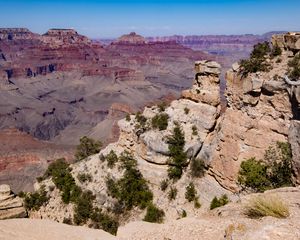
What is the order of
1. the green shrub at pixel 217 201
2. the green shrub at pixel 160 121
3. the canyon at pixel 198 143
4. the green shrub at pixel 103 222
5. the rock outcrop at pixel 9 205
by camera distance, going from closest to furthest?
the green shrub at pixel 217 201 < the canyon at pixel 198 143 < the rock outcrop at pixel 9 205 < the green shrub at pixel 103 222 < the green shrub at pixel 160 121

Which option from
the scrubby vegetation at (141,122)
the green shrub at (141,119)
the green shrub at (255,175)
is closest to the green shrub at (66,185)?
the scrubby vegetation at (141,122)

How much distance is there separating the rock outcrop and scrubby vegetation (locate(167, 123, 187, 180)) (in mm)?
12526

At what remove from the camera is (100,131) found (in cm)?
13588

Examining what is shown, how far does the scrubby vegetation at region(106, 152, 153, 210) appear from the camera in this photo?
32.0 metres

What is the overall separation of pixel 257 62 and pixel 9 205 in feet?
73.6

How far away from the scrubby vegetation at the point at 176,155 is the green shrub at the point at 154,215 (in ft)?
10.9

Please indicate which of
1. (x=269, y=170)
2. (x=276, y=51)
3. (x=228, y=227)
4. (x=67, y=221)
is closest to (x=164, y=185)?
(x=67, y=221)

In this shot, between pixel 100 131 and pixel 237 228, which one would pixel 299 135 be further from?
pixel 100 131

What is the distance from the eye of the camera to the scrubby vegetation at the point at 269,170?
24000 mm

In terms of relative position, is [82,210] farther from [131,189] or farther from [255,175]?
[255,175]

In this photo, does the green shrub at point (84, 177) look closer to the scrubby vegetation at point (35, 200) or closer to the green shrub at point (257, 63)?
the scrubby vegetation at point (35, 200)

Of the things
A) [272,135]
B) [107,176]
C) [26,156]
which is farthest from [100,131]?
[272,135]

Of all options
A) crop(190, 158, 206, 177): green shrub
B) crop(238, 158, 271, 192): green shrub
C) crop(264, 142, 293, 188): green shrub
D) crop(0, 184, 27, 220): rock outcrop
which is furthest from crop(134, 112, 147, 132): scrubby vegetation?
crop(264, 142, 293, 188): green shrub

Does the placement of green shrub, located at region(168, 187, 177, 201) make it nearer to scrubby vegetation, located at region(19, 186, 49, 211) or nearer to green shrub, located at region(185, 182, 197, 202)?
green shrub, located at region(185, 182, 197, 202)
